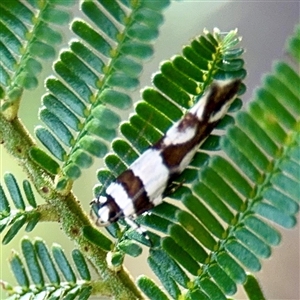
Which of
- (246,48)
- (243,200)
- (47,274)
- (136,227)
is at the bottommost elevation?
(47,274)

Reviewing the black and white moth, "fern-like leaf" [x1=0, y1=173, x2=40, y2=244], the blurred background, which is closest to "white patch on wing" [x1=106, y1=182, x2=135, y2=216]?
the black and white moth

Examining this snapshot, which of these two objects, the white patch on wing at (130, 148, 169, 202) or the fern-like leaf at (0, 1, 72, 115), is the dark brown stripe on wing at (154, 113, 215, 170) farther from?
the fern-like leaf at (0, 1, 72, 115)

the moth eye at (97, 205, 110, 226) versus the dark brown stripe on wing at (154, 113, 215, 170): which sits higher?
the dark brown stripe on wing at (154, 113, 215, 170)

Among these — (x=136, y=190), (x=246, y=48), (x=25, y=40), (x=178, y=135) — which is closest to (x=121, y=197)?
(x=136, y=190)

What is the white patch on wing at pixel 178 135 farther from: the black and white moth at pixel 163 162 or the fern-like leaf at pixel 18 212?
the fern-like leaf at pixel 18 212

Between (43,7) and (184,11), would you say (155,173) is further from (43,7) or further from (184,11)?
(184,11)

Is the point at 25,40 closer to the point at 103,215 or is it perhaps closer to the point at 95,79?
the point at 95,79

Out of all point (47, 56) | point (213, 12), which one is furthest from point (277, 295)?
point (47, 56)

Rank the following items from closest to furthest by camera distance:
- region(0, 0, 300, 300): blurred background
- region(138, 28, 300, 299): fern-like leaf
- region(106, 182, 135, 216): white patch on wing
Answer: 1. region(138, 28, 300, 299): fern-like leaf
2. region(106, 182, 135, 216): white patch on wing
3. region(0, 0, 300, 300): blurred background
